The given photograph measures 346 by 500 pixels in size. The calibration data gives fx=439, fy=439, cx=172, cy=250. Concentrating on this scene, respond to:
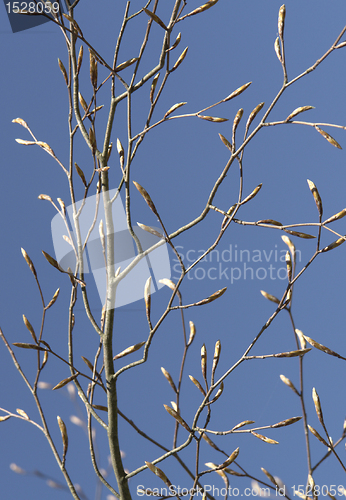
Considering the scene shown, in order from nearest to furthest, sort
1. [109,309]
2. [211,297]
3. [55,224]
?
[211,297] → [109,309] → [55,224]

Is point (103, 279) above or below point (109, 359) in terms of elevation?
above

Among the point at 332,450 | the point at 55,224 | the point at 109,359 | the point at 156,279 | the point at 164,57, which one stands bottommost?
the point at 332,450

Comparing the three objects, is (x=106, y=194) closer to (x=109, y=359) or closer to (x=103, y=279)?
(x=103, y=279)

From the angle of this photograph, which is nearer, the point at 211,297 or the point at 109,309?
the point at 211,297

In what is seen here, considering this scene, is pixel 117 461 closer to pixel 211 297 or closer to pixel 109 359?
pixel 109 359

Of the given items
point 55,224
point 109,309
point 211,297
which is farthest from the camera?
point 55,224

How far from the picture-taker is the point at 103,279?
771mm

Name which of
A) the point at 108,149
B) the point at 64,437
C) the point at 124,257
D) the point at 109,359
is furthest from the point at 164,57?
the point at 64,437

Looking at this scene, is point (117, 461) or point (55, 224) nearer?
point (117, 461)

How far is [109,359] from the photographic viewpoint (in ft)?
2.35

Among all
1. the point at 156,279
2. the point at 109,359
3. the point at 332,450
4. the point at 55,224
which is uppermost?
the point at 55,224

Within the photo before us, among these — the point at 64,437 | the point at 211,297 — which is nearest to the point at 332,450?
the point at 211,297

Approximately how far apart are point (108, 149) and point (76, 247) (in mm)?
176

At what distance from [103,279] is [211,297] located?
25cm
